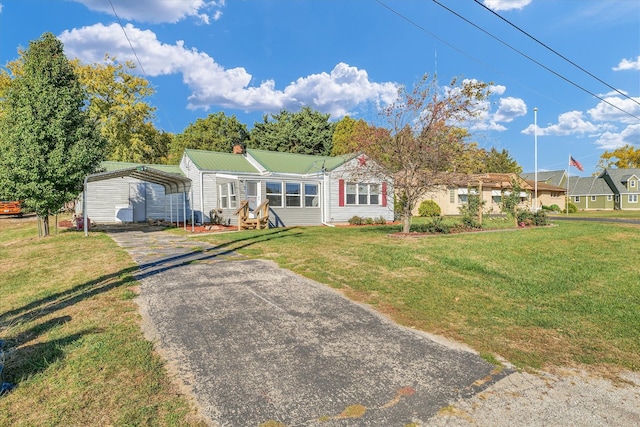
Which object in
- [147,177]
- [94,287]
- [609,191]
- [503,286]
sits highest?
[147,177]

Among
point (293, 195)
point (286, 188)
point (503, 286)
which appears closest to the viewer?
point (503, 286)

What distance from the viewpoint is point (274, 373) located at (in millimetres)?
3385

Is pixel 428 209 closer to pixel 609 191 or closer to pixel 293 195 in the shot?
pixel 293 195

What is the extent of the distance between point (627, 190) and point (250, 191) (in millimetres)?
56355

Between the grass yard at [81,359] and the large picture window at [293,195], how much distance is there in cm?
1241

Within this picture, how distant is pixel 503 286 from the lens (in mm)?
6926

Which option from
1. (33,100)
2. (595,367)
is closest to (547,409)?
(595,367)

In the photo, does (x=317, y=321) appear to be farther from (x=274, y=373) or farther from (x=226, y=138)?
(x=226, y=138)

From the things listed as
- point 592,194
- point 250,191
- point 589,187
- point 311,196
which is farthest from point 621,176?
point 250,191

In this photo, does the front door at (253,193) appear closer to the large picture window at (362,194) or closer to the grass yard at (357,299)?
the large picture window at (362,194)

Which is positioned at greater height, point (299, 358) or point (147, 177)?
point (147, 177)

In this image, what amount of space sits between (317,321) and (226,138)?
42130 millimetres

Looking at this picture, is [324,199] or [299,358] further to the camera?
[324,199]

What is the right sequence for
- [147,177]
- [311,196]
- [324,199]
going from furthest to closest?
[324,199] < [311,196] < [147,177]
